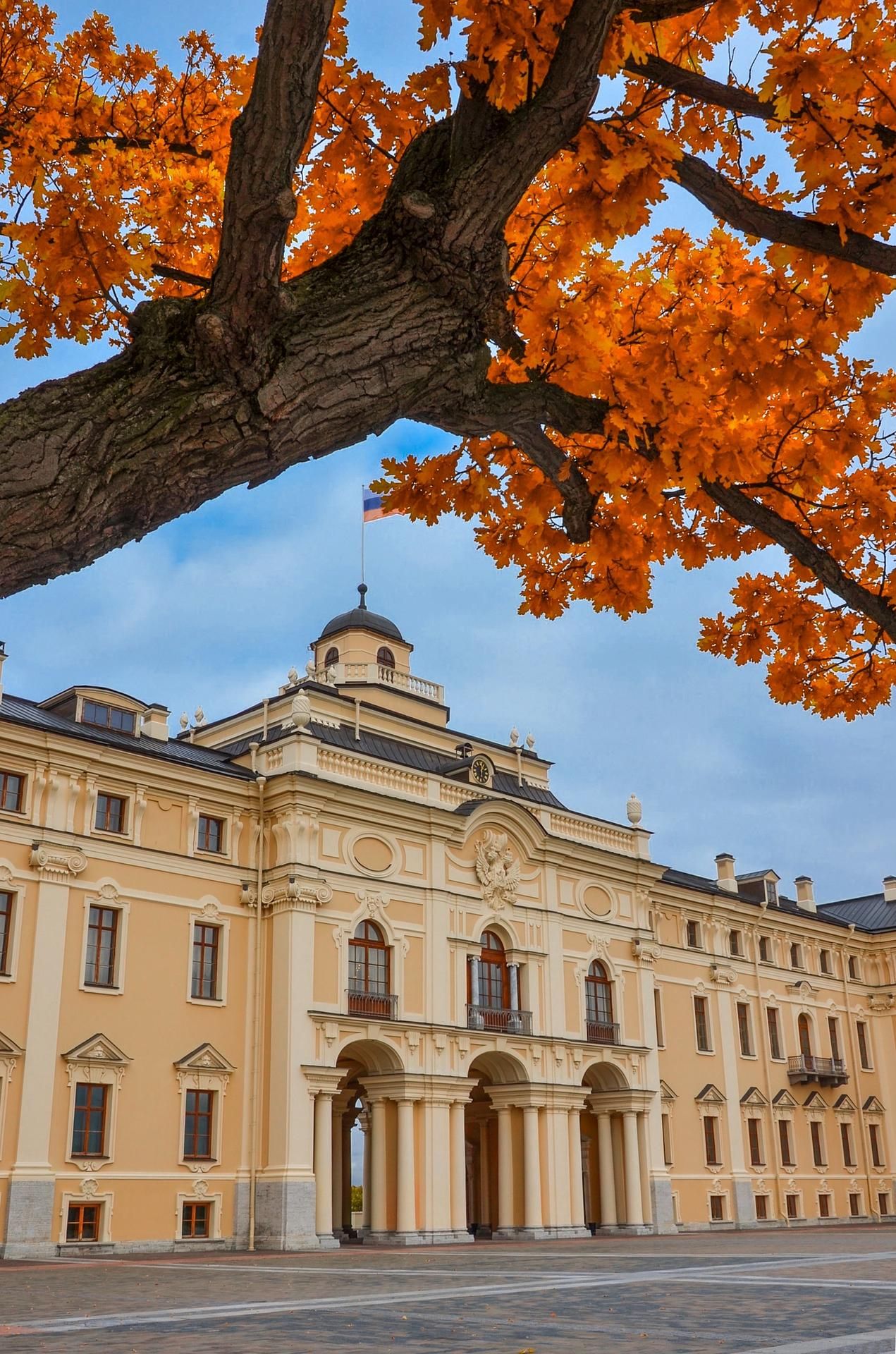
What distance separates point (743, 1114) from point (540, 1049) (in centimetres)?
1169

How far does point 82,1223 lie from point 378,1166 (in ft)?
24.9

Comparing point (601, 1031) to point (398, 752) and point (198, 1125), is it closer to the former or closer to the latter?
point (398, 752)

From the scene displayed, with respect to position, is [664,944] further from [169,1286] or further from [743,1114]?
→ [169,1286]

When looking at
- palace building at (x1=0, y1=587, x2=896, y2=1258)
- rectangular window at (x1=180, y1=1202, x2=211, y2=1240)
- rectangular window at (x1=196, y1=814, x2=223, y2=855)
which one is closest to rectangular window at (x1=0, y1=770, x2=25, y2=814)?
palace building at (x1=0, y1=587, x2=896, y2=1258)

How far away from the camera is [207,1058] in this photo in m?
27.4

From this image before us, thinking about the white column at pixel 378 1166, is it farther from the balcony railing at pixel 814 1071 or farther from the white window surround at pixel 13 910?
the balcony railing at pixel 814 1071

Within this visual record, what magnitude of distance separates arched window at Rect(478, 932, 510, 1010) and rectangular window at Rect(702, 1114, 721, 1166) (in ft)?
34.7

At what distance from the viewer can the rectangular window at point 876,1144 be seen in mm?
46438

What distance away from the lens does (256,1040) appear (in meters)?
28.3

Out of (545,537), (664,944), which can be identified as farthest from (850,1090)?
(545,537)

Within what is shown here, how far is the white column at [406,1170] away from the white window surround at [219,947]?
5189 millimetres

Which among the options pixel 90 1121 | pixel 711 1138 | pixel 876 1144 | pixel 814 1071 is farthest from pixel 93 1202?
pixel 876 1144

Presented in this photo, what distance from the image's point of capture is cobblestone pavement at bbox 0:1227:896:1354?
9531 mm

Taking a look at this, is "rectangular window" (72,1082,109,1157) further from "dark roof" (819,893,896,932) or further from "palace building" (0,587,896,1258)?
"dark roof" (819,893,896,932)
